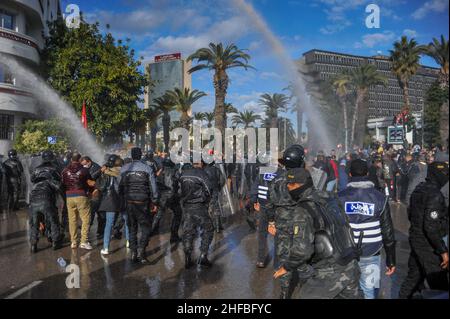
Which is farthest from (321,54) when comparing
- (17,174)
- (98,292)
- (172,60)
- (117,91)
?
(172,60)

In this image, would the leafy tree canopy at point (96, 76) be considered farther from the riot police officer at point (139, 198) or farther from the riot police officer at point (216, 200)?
the riot police officer at point (139, 198)

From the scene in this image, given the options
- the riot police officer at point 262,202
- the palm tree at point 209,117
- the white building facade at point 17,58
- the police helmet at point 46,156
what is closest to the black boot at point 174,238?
the riot police officer at point 262,202

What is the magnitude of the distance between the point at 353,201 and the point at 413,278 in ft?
3.53

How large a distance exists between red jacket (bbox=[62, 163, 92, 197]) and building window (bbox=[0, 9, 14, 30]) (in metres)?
24.9

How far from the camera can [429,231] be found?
3982 mm

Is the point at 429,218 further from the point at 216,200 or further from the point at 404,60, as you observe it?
the point at 404,60

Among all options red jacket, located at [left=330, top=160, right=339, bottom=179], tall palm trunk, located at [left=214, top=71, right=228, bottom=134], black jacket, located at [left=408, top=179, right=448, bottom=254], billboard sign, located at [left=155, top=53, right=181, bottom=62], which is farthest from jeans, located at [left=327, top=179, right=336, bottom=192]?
billboard sign, located at [left=155, top=53, right=181, bottom=62]

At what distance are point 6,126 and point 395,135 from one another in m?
24.3

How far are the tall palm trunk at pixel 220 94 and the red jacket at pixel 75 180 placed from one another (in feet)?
69.4

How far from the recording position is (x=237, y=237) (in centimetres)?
916

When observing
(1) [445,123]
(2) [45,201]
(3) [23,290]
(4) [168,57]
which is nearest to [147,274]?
(3) [23,290]

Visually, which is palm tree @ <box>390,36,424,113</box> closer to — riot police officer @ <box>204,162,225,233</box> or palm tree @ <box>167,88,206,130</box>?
palm tree @ <box>167,88,206,130</box>
